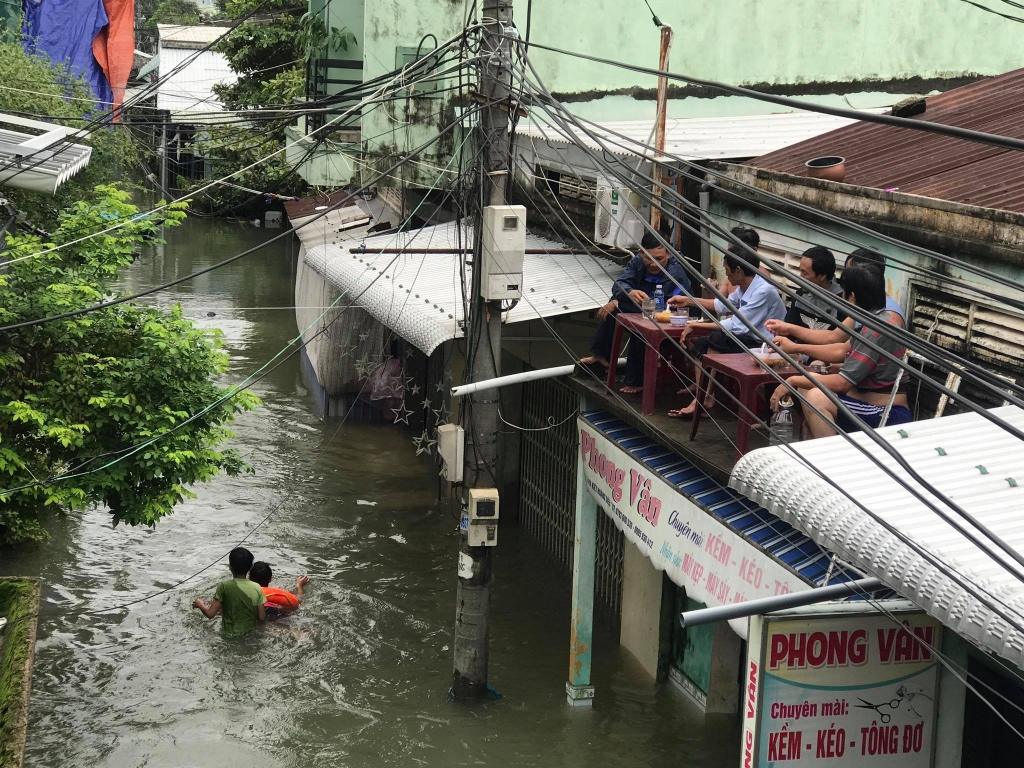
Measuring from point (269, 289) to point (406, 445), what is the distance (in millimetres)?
13483

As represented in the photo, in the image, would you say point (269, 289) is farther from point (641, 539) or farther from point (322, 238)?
point (641, 539)

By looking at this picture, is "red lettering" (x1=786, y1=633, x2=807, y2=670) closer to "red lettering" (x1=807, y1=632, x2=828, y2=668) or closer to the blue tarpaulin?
"red lettering" (x1=807, y1=632, x2=828, y2=668)

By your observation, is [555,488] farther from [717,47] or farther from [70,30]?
[70,30]

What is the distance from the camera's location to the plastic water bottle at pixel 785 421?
7567mm

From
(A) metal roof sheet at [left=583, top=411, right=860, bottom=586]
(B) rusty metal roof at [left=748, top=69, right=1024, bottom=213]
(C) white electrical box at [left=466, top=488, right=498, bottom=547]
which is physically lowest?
(C) white electrical box at [left=466, top=488, right=498, bottom=547]

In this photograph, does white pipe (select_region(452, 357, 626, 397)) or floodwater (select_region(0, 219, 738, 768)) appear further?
floodwater (select_region(0, 219, 738, 768))

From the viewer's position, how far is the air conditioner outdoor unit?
10.9m

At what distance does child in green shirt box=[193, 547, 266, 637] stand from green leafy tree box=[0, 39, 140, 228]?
15.1ft

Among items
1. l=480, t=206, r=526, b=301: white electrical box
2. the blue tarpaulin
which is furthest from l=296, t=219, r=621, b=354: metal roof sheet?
the blue tarpaulin

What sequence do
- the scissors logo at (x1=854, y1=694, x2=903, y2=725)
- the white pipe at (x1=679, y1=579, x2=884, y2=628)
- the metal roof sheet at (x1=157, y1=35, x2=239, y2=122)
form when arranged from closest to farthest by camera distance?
the white pipe at (x1=679, y1=579, x2=884, y2=628) → the scissors logo at (x1=854, y1=694, x2=903, y2=725) → the metal roof sheet at (x1=157, y1=35, x2=239, y2=122)

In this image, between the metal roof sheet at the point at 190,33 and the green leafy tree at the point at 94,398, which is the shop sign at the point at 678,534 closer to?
the green leafy tree at the point at 94,398

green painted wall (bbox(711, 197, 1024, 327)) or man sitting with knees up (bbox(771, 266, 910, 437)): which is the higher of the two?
green painted wall (bbox(711, 197, 1024, 327))

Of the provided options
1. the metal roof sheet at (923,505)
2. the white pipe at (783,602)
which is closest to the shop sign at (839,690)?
the white pipe at (783,602)

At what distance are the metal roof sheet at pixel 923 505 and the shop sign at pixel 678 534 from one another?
3.02 ft
